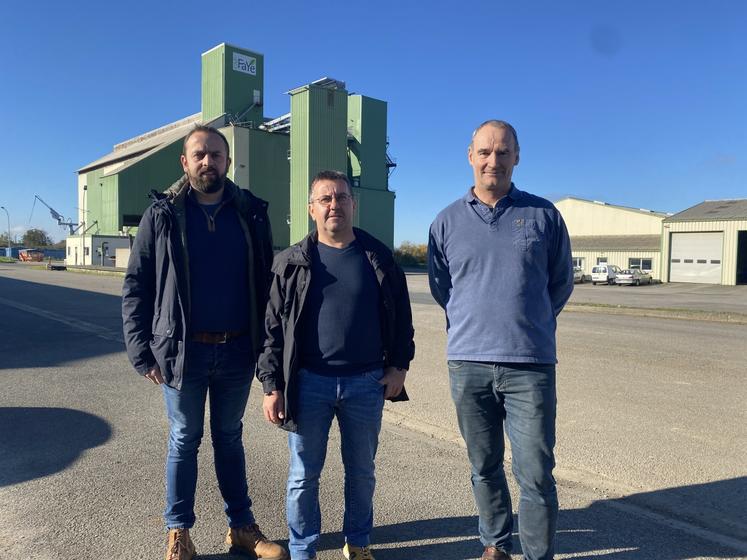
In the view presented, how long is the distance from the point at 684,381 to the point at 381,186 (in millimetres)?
48132

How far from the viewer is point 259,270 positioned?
325 centimetres

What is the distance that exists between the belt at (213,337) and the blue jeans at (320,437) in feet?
1.57

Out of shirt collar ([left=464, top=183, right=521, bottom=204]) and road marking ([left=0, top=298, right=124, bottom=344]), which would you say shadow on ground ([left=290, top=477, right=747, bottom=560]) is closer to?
shirt collar ([left=464, top=183, right=521, bottom=204])

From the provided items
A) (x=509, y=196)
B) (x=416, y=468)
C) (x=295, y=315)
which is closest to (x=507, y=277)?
(x=509, y=196)

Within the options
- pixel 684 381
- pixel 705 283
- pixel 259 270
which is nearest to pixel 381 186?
pixel 705 283

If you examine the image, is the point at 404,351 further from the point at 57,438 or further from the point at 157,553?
the point at 57,438

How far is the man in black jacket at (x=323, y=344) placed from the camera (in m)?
2.91

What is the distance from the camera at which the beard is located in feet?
10.3

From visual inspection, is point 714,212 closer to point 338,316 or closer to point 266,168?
point 266,168

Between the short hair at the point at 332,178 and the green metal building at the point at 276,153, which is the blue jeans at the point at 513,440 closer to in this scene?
the short hair at the point at 332,178

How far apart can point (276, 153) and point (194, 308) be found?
47.1 meters

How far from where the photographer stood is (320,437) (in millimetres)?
2977

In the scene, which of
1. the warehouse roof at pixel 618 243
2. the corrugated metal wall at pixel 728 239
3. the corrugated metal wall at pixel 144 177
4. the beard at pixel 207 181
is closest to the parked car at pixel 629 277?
the corrugated metal wall at pixel 728 239

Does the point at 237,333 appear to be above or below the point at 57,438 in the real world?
above
